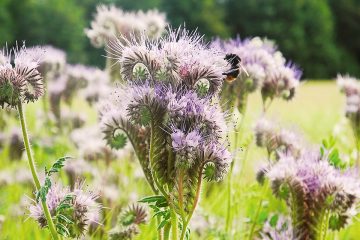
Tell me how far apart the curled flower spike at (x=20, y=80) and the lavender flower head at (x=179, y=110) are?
29 centimetres

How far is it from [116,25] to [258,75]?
1.59m

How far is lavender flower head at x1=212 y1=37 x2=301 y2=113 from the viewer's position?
3.71m

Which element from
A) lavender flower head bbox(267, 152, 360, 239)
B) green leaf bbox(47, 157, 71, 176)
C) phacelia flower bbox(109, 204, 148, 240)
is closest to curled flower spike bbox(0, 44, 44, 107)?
green leaf bbox(47, 157, 71, 176)

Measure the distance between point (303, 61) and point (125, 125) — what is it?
190 feet

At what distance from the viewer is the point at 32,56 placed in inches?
95.7

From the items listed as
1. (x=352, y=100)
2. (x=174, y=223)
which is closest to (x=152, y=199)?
(x=174, y=223)

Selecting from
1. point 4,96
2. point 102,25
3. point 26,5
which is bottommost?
point 4,96

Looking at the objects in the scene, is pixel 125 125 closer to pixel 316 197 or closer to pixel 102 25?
pixel 316 197

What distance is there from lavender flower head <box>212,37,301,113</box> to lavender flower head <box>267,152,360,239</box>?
736mm

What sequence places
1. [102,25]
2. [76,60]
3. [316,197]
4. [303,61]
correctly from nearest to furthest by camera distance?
[316,197]
[102,25]
[76,60]
[303,61]

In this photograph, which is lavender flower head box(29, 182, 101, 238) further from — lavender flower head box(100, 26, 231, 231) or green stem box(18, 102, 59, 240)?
lavender flower head box(100, 26, 231, 231)

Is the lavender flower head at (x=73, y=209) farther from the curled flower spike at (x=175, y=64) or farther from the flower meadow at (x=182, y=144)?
the curled flower spike at (x=175, y=64)

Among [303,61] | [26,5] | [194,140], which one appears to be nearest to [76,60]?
[26,5]

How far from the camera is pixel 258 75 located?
370 cm
